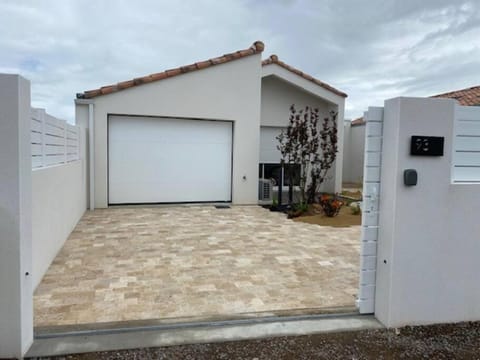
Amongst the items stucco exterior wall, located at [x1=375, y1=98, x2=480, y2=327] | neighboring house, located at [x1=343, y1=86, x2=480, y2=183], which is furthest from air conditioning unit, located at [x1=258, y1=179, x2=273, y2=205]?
stucco exterior wall, located at [x1=375, y1=98, x2=480, y2=327]

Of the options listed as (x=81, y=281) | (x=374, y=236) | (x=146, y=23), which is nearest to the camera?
(x=374, y=236)

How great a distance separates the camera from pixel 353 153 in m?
18.6

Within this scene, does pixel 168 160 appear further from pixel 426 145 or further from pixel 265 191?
pixel 426 145

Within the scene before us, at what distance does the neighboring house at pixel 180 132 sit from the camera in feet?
31.8

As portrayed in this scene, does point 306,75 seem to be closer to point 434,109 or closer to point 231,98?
point 231,98

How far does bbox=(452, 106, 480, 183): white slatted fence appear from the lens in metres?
3.27

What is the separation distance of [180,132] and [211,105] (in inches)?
47.9

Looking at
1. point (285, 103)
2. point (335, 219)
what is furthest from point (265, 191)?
point (335, 219)

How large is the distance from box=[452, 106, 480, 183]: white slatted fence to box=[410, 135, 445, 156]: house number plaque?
205mm

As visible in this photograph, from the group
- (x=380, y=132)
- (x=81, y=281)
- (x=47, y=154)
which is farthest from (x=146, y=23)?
(x=380, y=132)

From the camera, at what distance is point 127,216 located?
28.4ft

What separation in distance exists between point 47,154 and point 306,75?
9157 mm

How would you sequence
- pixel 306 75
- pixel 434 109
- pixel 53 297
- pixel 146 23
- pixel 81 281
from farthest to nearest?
1. pixel 306 75
2. pixel 146 23
3. pixel 81 281
4. pixel 53 297
5. pixel 434 109

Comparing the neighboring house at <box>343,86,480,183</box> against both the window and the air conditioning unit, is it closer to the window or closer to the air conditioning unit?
the window
